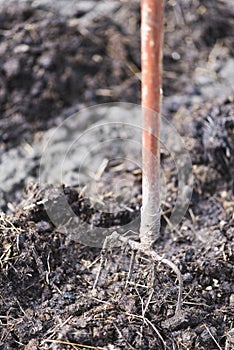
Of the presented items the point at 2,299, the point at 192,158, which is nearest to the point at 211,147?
the point at 192,158

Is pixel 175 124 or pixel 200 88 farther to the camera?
pixel 200 88

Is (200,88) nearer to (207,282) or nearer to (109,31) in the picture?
(109,31)

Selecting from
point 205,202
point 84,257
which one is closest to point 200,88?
point 205,202

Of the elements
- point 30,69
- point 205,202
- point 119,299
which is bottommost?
point 205,202

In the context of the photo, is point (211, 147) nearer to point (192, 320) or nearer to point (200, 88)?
point (200, 88)

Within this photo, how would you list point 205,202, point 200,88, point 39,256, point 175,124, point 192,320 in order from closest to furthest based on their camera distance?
1. point 192,320
2. point 39,256
3. point 205,202
4. point 175,124
5. point 200,88

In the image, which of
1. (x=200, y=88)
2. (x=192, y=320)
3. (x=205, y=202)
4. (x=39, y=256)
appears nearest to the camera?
(x=192, y=320)

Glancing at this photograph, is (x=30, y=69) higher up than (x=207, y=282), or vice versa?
(x=30, y=69)
